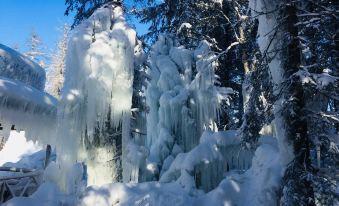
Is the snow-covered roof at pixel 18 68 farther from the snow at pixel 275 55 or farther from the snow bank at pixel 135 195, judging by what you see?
the snow at pixel 275 55

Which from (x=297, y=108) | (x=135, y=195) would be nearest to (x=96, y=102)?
(x=135, y=195)

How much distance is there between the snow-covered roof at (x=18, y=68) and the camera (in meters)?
9.88

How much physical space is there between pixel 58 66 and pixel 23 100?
1400 inches

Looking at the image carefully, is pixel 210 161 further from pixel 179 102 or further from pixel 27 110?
pixel 27 110

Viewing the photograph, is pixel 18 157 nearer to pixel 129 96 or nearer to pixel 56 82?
pixel 56 82

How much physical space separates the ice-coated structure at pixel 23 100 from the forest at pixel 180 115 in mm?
37

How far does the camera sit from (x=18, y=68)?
1041 cm

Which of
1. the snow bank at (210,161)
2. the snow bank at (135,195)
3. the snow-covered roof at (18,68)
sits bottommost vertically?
the snow bank at (135,195)

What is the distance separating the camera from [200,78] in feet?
46.6

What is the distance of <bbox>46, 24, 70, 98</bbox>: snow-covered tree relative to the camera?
41.8 meters

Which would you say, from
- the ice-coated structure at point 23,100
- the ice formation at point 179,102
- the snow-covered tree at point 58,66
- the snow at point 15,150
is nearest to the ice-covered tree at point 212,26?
the ice formation at point 179,102

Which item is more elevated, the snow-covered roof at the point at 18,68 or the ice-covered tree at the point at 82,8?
the ice-covered tree at the point at 82,8

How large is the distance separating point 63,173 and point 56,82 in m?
33.8

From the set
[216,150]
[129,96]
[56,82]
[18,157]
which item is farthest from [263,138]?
[56,82]
